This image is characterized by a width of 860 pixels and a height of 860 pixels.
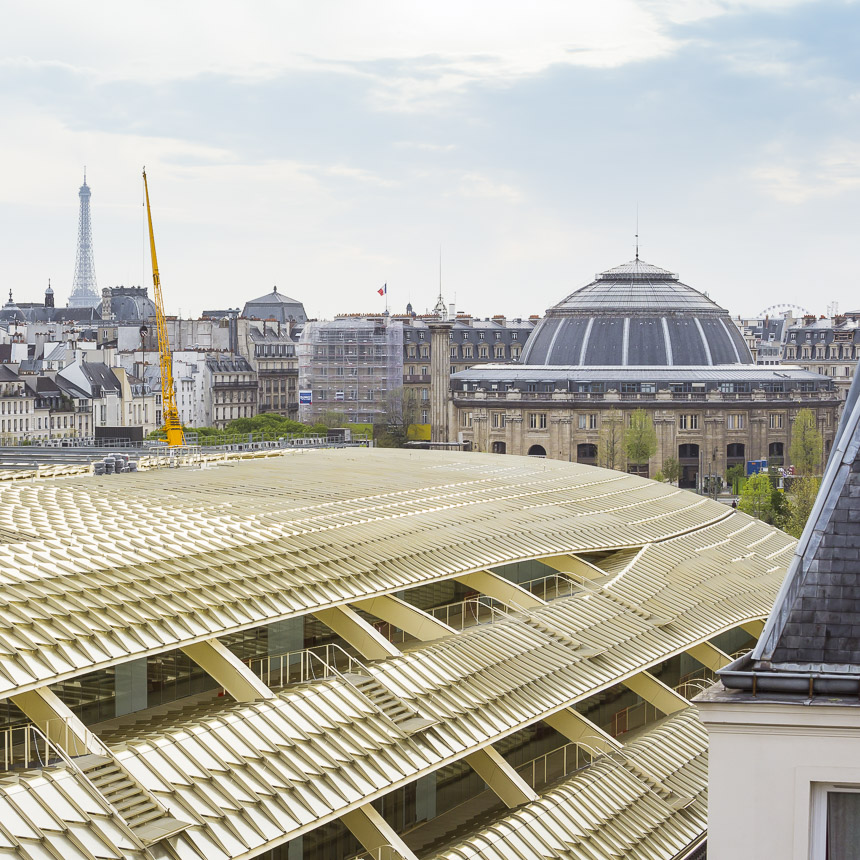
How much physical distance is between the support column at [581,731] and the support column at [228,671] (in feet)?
37.6

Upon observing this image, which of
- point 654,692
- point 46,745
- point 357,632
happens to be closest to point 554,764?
point 654,692

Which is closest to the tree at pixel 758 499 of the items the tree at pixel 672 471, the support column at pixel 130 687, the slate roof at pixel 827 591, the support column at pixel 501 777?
the tree at pixel 672 471

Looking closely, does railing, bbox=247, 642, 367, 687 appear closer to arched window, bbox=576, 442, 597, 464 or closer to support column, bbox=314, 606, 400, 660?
support column, bbox=314, 606, 400, 660

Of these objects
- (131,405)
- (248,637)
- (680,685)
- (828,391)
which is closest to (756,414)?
(828,391)

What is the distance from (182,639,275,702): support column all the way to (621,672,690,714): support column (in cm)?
1740

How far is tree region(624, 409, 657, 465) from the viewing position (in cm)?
17100

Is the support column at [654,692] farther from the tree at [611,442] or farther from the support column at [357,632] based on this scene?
the tree at [611,442]

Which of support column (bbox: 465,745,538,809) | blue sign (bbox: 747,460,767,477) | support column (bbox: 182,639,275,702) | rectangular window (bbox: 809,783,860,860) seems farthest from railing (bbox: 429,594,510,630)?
blue sign (bbox: 747,460,767,477)

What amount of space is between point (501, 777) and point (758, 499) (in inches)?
3848

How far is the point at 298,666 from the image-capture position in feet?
138

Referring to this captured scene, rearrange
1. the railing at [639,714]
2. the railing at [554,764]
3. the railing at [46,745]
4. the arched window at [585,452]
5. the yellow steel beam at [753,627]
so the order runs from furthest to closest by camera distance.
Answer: the arched window at [585,452]
the yellow steel beam at [753,627]
the railing at [639,714]
the railing at [554,764]
the railing at [46,745]

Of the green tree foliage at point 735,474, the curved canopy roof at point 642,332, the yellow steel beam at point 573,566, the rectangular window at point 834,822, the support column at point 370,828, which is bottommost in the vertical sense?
the green tree foliage at point 735,474

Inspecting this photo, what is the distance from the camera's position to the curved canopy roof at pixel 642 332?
191875 millimetres

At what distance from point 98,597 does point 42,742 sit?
389 centimetres
